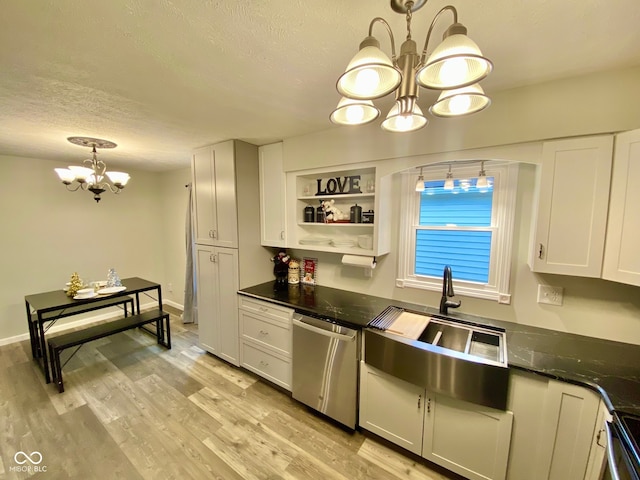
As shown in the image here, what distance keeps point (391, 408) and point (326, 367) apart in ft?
1.71

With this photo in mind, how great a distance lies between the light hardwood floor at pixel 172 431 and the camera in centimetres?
166

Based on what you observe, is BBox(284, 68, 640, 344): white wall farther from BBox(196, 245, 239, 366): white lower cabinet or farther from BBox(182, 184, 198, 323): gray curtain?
BBox(182, 184, 198, 323): gray curtain

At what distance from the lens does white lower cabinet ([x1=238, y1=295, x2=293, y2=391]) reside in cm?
228

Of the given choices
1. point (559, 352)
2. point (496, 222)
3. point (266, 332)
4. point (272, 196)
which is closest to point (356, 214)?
point (272, 196)

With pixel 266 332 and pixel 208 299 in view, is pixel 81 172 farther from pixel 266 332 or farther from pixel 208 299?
pixel 266 332

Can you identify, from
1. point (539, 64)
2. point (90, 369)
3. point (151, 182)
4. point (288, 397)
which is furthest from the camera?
point (151, 182)

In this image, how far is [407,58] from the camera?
843mm

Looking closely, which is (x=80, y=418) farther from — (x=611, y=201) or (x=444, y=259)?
(x=611, y=201)

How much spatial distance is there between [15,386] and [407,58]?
4.12 m

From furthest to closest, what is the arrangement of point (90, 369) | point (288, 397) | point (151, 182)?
point (151, 182), point (90, 369), point (288, 397)

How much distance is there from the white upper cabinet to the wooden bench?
123 centimetres

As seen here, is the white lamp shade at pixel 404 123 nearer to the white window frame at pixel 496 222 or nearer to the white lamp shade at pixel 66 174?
the white window frame at pixel 496 222

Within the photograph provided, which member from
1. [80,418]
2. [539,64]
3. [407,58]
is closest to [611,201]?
[539,64]

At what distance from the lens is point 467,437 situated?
1.48 m
